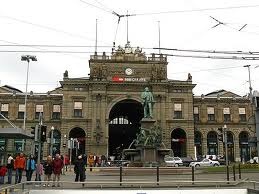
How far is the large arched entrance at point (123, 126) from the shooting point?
75.1 metres

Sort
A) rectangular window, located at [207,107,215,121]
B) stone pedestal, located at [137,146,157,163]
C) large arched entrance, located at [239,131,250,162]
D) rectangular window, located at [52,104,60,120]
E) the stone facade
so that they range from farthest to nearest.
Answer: rectangular window, located at [207,107,215,121] < large arched entrance, located at [239,131,250,162] < rectangular window, located at [52,104,60,120] < the stone facade < stone pedestal, located at [137,146,157,163]

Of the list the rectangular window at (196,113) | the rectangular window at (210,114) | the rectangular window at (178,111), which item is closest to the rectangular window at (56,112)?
the rectangular window at (178,111)

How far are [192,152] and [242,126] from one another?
1433 cm

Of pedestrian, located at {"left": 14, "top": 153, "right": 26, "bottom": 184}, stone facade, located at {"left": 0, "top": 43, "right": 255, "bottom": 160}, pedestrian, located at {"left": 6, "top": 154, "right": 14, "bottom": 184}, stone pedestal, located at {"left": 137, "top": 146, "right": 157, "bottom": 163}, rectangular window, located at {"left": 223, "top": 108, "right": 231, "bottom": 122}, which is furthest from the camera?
rectangular window, located at {"left": 223, "top": 108, "right": 231, "bottom": 122}

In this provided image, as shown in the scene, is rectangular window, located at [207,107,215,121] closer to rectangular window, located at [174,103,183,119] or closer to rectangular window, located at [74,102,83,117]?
rectangular window, located at [174,103,183,119]

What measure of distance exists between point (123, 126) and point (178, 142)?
1215cm

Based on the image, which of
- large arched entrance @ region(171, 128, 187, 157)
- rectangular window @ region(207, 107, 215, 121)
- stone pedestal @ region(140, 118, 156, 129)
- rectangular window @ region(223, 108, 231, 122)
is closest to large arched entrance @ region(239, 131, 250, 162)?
rectangular window @ region(223, 108, 231, 122)

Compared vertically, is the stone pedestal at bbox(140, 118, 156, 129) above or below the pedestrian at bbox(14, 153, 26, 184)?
above

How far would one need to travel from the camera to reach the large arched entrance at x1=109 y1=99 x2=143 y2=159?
246 ft

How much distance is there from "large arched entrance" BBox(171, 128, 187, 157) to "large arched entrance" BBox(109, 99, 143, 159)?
26.1ft

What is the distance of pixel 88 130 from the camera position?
65.0 meters

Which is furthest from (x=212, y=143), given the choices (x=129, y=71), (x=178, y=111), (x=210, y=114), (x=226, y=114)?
(x=129, y=71)

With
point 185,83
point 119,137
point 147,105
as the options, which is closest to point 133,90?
point 185,83

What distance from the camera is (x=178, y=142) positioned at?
70688 mm
